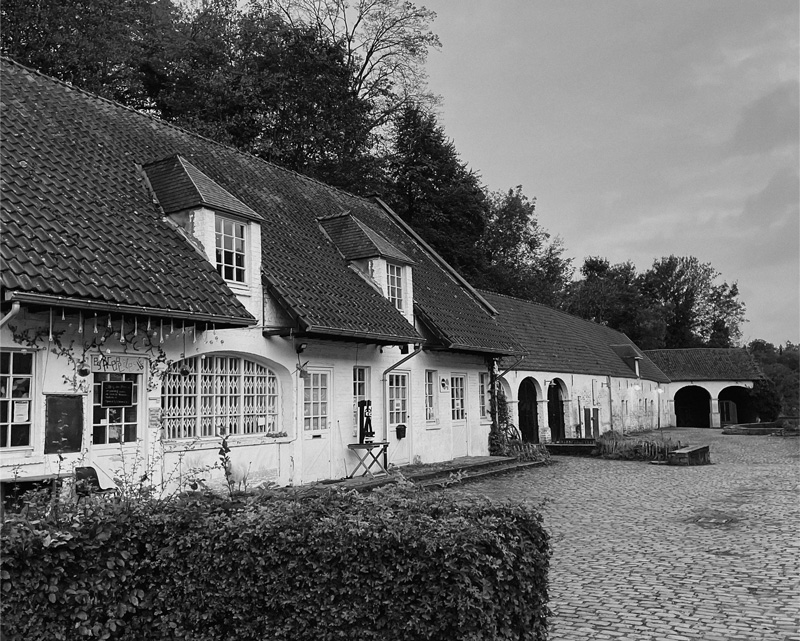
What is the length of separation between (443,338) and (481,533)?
1311 cm

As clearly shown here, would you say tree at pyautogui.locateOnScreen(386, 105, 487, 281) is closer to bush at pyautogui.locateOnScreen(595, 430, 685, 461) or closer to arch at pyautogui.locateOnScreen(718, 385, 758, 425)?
bush at pyautogui.locateOnScreen(595, 430, 685, 461)

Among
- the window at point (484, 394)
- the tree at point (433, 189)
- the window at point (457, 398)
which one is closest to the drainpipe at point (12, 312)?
the window at point (457, 398)

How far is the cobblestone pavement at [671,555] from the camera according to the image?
6.20 meters

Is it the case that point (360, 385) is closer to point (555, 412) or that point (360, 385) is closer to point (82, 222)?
point (82, 222)

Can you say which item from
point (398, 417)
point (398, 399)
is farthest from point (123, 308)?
point (398, 417)

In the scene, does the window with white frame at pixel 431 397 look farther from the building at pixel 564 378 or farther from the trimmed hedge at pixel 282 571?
the trimmed hedge at pixel 282 571

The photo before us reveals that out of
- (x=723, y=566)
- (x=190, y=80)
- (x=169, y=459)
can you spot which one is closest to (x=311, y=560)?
(x=723, y=566)

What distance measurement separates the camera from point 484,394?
21266 millimetres

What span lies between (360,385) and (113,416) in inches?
250

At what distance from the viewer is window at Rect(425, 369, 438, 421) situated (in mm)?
18766

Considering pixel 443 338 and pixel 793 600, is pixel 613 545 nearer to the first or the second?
→ pixel 793 600

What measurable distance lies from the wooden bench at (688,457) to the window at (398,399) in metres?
8.62

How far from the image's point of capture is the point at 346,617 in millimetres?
4695

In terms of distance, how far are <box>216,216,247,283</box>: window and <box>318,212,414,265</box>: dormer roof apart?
401 centimetres
